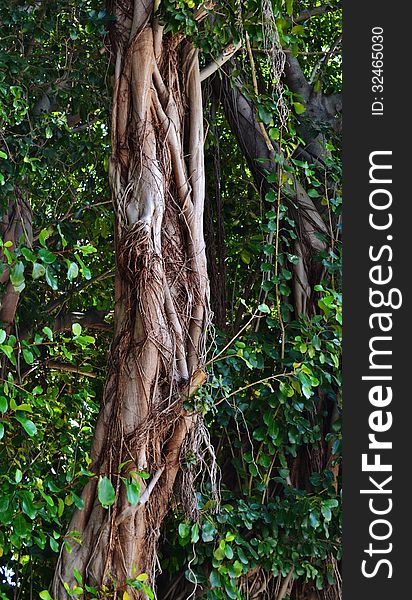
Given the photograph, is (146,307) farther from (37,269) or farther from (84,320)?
(84,320)

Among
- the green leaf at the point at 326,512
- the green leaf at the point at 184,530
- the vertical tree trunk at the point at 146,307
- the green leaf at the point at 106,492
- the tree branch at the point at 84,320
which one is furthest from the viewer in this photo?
the tree branch at the point at 84,320

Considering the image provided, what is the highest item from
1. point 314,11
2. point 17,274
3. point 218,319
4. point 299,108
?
point 314,11

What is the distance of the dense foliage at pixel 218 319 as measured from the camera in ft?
7.64

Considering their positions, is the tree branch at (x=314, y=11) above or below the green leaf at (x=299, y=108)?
above

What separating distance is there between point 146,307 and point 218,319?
31.0 inches

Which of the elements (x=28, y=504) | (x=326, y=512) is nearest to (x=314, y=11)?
(x=326, y=512)

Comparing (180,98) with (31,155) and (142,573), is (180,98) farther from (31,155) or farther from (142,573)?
(142,573)

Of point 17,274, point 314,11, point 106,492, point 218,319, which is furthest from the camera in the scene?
point 314,11

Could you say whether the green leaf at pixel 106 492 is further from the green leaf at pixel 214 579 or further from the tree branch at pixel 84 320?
the tree branch at pixel 84 320

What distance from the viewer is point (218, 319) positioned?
9.62 ft

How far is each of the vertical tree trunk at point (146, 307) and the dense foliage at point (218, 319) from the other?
0.07 m

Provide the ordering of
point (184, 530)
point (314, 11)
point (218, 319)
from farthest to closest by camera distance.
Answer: point (314, 11), point (218, 319), point (184, 530)

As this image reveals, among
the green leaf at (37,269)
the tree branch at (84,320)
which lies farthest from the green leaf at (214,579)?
the tree branch at (84,320)

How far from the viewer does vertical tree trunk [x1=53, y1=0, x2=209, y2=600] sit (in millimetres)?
2148
